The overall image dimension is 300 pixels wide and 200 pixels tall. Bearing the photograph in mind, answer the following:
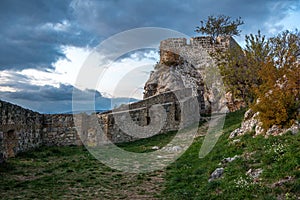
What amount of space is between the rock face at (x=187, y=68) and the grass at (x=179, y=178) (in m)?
14.0

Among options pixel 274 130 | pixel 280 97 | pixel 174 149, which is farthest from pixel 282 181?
pixel 174 149

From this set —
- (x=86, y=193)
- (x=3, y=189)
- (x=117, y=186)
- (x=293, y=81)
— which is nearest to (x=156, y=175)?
(x=117, y=186)

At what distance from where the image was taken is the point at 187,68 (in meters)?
28.9

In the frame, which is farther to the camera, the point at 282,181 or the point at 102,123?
the point at 102,123

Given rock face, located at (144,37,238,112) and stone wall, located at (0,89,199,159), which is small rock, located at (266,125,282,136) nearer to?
stone wall, located at (0,89,199,159)

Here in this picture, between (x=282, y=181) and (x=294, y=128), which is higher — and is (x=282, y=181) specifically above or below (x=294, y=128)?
below

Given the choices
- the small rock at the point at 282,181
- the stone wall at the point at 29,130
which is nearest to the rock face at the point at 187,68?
the stone wall at the point at 29,130

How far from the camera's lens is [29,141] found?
1602cm

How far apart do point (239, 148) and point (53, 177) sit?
614cm

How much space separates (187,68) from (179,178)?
20643 mm

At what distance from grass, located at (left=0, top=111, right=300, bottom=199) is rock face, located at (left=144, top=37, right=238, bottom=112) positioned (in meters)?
14.0

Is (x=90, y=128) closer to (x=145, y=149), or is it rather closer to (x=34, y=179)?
(x=145, y=149)

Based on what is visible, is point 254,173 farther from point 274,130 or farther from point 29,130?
point 29,130

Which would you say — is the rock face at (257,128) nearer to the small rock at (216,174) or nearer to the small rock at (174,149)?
the small rock at (216,174)
